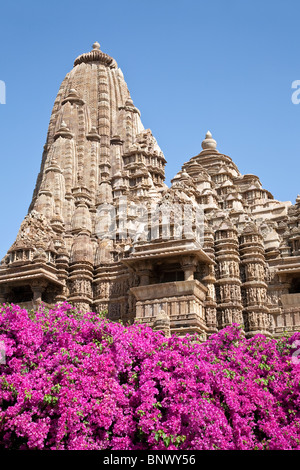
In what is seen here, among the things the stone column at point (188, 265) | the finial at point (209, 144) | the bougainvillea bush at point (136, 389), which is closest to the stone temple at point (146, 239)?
the stone column at point (188, 265)

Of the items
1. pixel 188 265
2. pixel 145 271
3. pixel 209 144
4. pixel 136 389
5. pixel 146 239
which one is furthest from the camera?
pixel 209 144

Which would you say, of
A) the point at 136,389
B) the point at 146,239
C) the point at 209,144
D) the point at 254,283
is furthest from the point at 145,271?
the point at 209,144

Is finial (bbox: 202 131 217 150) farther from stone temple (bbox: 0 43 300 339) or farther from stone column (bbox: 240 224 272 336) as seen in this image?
stone column (bbox: 240 224 272 336)

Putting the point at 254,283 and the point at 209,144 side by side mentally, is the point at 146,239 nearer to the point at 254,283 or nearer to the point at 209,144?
the point at 254,283

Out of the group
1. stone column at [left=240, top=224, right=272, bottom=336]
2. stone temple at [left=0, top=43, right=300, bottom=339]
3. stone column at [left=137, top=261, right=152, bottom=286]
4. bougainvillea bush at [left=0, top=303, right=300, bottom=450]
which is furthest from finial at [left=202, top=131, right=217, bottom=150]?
bougainvillea bush at [left=0, top=303, right=300, bottom=450]

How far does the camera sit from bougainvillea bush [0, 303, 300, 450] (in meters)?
12.0

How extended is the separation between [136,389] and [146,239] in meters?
12.1

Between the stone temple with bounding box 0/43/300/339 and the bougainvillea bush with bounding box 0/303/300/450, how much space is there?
19.2 ft

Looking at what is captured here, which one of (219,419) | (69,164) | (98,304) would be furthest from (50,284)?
(219,419)

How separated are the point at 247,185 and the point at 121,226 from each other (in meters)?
11.3

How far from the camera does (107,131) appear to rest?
1566 inches

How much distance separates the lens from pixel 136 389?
13.6 metres

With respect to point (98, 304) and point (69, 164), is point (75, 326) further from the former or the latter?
point (69, 164)

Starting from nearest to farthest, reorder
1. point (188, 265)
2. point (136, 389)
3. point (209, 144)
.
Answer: point (136, 389), point (188, 265), point (209, 144)
